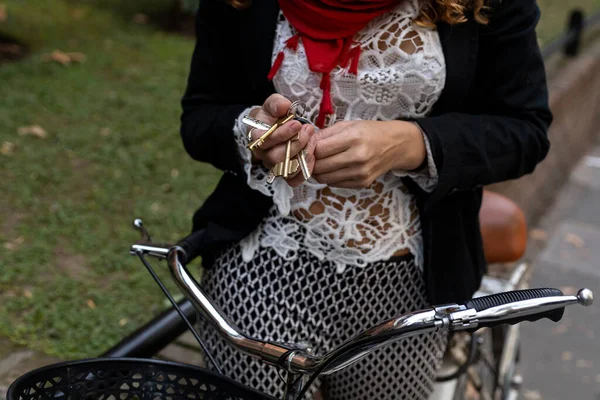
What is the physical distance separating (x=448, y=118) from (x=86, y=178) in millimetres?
3188

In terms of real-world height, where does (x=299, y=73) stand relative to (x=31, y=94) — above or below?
above

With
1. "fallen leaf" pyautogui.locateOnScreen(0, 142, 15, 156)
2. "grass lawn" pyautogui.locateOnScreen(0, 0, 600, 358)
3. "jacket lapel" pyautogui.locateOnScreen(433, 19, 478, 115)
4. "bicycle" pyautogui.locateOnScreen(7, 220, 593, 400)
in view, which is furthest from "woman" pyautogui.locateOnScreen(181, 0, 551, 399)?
"fallen leaf" pyautogui.locateOnScreen(0, 142, 15, 156)

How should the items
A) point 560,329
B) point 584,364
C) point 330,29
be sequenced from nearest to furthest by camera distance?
point 330,29 < point 584,364 < point 560,329

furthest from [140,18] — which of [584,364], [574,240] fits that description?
[584,364]

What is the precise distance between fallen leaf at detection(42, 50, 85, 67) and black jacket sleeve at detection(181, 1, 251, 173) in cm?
465

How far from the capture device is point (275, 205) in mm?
1678

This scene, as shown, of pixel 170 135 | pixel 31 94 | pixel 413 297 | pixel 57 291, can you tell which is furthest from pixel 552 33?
pixel 413 297

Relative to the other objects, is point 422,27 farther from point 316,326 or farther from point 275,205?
point 316,326

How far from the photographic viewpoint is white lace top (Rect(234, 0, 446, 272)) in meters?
1.55

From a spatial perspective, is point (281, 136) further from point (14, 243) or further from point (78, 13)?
point (78, 13)

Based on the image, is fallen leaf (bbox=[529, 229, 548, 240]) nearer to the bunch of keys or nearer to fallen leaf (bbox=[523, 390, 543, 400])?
fallen leaf (bbox=[523, 390, 543, 400])

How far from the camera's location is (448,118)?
1582 mm

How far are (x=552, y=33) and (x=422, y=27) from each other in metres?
7.51

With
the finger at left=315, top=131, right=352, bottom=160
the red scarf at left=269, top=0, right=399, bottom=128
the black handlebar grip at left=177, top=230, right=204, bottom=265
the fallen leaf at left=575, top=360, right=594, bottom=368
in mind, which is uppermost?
the red scarf at left=269, top=0, right=399, bottom=128
